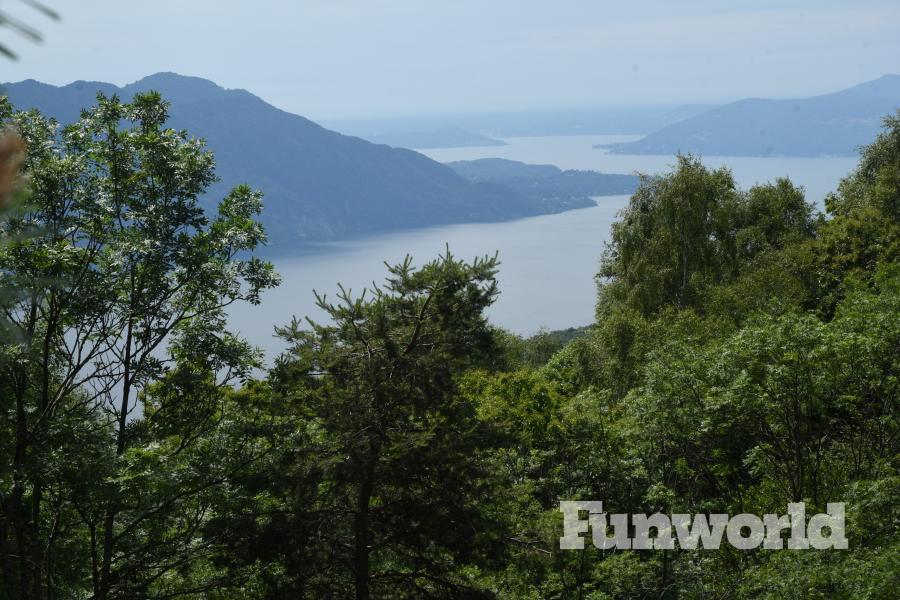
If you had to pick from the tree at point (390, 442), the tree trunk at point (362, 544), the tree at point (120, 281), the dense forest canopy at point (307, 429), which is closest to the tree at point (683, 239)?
the dense forest canopy at point (307, 429)

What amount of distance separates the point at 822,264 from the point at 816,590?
17.1m

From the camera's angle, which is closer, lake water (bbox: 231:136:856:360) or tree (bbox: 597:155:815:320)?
tree (bbox: 597:155:815:320)

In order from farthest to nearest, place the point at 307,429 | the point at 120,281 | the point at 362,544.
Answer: the point at 307,429
the point at 362,544
the point at 120,281

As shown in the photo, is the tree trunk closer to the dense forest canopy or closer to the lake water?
the dense forest canopy

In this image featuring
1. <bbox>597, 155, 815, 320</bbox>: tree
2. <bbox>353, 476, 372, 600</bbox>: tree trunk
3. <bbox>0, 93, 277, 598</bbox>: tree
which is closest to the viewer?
<bbox>0, 93, 277, 598</bbox>: tree

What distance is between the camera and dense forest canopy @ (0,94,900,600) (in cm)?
832

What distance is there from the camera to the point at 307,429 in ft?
32.9

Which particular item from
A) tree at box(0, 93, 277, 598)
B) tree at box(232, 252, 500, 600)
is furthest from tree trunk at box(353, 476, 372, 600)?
tree at box(0, 93, 277, 598)

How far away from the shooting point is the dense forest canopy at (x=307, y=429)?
8.32 metres

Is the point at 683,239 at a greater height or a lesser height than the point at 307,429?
greater

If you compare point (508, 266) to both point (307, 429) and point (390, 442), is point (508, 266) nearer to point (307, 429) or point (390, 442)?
point (307, 429)

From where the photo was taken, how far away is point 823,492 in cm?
1027

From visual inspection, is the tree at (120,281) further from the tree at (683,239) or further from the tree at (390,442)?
the tree at (683,239)

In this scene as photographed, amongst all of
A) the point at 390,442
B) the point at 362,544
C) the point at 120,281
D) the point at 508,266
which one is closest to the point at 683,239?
the point at 390,442
